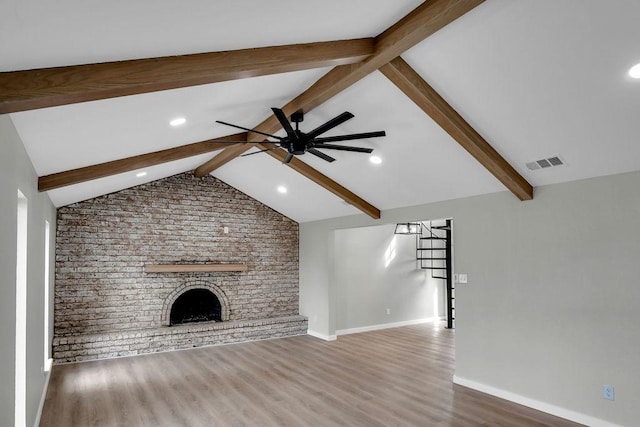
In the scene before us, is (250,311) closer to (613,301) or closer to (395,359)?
(395,359)

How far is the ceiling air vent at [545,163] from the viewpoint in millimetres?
4133

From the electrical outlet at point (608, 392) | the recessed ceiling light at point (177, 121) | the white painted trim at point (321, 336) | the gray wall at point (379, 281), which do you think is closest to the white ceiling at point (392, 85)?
the recessed ceiling light at point (177, 121)

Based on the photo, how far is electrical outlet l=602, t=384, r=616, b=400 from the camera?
3953 mm

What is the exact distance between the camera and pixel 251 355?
700 cm

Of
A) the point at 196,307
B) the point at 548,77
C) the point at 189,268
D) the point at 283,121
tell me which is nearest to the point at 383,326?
the point at 196,307

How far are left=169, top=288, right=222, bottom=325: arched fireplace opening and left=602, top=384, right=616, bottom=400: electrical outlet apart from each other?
21.1 ft

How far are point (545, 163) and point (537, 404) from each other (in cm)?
260

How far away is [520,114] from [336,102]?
181 centimetres

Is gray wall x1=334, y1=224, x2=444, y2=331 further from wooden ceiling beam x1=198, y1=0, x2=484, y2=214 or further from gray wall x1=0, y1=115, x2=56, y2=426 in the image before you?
gray wall x1=0, y1=115, x2=56, y2=426

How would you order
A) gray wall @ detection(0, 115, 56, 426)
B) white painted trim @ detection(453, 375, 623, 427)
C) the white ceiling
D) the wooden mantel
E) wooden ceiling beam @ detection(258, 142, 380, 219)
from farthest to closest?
the wooden mantel, wooden ceiling beam @ detection(258, 142, 380, 219), white painted trim @ detection(453, 375, 623, 427), gray wall @ detection(0, 115, 56, 426), the white ceiling

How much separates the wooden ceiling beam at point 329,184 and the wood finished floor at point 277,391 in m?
2.43

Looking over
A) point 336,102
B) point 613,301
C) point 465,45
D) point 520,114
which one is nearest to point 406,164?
point 336,102

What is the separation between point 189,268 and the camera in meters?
7.80

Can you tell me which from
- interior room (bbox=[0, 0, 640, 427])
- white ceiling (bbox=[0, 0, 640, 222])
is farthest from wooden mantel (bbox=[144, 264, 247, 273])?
white ceiling (bbox=[0, 0, 640, 222])
